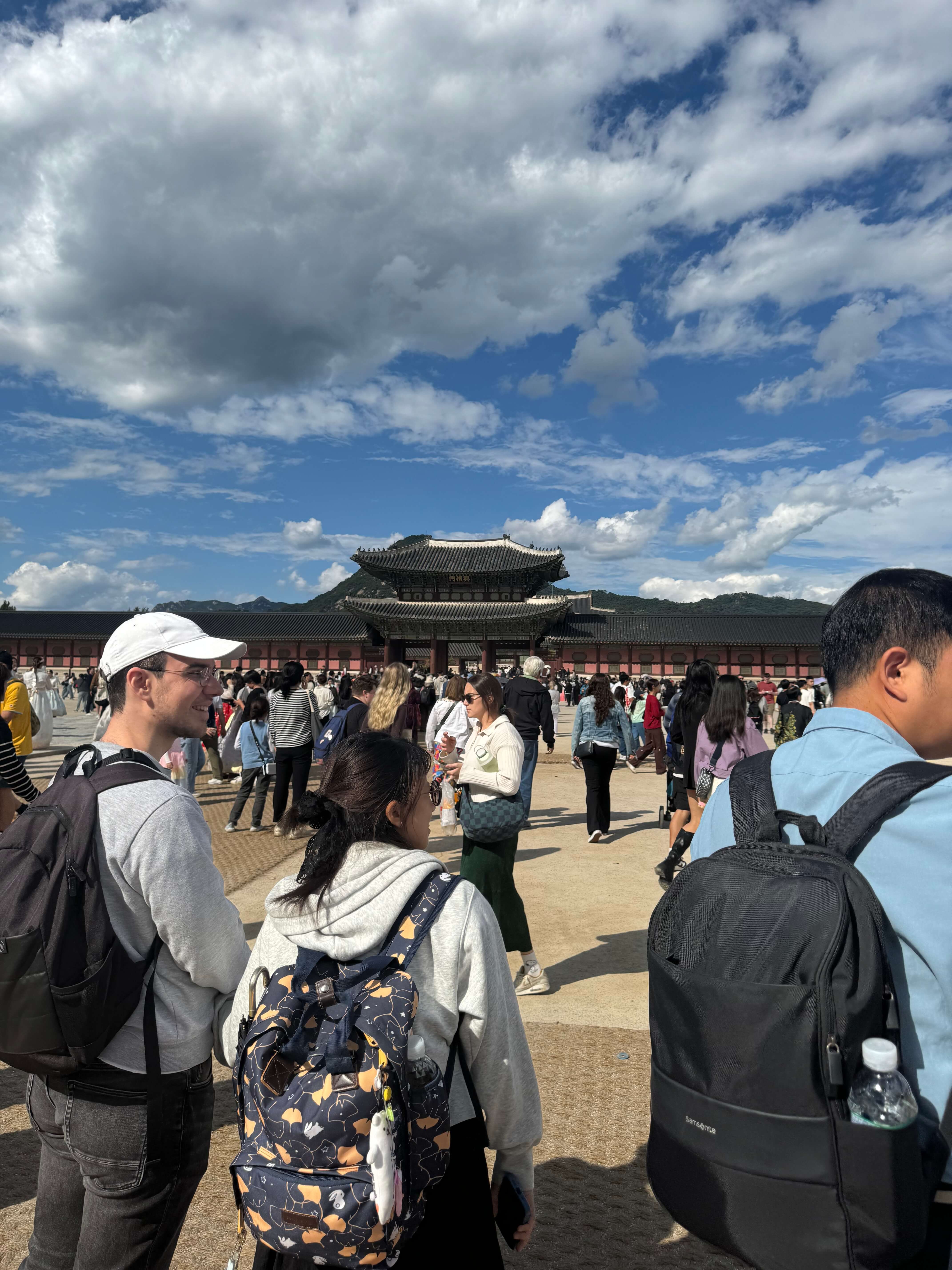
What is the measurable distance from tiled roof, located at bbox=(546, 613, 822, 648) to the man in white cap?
38.8m

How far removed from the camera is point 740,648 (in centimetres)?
4069

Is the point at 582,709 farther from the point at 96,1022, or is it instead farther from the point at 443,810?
the point at 96,1022

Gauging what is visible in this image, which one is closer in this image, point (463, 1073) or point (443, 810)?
point (463, 1073)

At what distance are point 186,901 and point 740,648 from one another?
41797 mm

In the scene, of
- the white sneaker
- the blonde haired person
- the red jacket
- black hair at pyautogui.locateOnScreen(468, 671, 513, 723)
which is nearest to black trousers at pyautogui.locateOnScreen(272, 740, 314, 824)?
the blonde haired person

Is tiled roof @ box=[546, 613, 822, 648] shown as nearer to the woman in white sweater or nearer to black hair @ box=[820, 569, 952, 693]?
the woman in white sweater

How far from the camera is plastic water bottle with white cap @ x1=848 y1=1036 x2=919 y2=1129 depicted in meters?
1.07

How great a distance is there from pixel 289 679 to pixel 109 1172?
628 cm

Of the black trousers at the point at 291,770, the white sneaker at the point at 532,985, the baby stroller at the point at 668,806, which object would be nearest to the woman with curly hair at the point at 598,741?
the baby stroller at the point at 668,806

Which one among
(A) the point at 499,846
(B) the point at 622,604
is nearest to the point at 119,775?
(A) the point at 499,846

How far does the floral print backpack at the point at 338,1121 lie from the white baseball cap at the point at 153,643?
35.5 inches

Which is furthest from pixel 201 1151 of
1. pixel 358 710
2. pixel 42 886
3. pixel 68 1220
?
pixel 358 710

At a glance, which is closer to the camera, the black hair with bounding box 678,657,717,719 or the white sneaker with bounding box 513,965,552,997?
the white sneaker with bounding box 513,965,552,997

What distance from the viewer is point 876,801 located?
121cm
